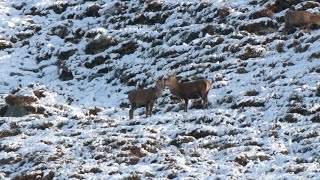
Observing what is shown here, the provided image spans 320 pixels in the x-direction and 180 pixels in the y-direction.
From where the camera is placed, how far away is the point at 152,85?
24.8 metres

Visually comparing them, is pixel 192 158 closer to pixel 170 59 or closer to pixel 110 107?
pixel 110 107

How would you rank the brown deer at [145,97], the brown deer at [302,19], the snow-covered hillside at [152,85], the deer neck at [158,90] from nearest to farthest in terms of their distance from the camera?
1. the snow-covered hillside at [152,85]
2. the brown deer at [145,97]
3. the deer neck at [158,90]
4. the brown deer at [302,19]

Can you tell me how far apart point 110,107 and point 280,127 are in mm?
7902

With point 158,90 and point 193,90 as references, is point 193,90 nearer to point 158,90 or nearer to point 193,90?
point 193,90

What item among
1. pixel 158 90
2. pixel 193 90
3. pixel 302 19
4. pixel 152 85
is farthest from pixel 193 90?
pixel 302 19

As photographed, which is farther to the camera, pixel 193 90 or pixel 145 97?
pixel 193 90

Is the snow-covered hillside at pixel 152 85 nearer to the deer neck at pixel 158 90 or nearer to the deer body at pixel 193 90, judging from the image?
the deer body at pixel 193 90

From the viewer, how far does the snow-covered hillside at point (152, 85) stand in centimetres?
1559

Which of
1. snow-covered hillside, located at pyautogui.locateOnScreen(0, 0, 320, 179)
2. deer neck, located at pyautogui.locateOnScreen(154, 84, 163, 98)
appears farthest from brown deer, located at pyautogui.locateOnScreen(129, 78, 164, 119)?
snow-covered hillside, located at pyautogui.locateOnScreen(0, 0, 320, 179)

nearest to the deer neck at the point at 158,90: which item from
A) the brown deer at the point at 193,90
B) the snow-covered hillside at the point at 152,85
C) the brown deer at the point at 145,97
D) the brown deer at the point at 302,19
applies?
the brown deer at the point at 145,97

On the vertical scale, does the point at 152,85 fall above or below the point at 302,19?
below

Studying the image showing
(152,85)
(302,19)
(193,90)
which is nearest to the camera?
(193,90)

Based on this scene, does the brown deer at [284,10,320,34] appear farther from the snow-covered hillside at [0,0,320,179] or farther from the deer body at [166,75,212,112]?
the deer body at [166,75,212,112]

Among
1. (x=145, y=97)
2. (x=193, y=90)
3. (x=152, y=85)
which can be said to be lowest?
(x=152, y=85)
